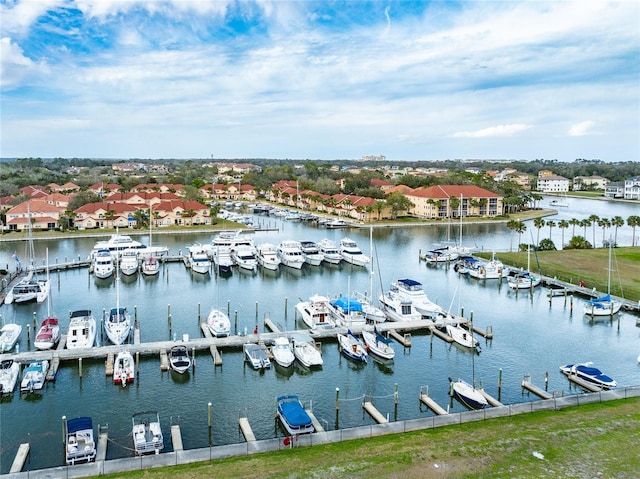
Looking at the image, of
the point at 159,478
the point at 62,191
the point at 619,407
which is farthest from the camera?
the point at 62,191

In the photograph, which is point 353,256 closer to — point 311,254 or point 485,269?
point 311,254

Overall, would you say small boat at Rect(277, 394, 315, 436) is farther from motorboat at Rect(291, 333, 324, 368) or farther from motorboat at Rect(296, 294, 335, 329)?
motorboat at Rect(296, 294, 335, 329)

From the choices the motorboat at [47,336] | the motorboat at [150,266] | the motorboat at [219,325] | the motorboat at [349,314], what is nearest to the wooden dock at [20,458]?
the motorboat at [47,336]

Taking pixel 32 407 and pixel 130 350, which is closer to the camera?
pixel 32 407

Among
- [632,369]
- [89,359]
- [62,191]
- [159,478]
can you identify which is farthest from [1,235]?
[632,369]

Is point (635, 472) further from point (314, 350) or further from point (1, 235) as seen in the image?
point (1, 235)

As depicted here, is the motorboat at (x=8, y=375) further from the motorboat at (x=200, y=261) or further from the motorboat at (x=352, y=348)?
the motorboat at (x=200, y=261)

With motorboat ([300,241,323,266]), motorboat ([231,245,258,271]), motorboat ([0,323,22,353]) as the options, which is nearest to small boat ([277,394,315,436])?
motorboat ([0,323,22,353])

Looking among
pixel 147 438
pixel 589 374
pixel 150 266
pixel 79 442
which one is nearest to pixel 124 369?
pixel 79 442
